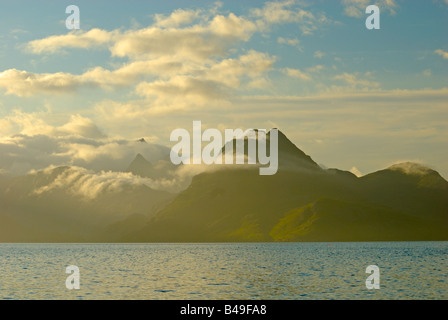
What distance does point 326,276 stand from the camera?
382ft

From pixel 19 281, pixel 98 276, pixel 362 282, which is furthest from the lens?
pixel 98 276

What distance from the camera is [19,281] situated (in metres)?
110

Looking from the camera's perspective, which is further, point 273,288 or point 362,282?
point 362,282

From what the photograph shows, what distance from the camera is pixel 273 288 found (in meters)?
96.4

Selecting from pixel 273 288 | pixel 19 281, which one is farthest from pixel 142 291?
pixel 19 281

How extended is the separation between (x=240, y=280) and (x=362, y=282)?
23.2 meters
